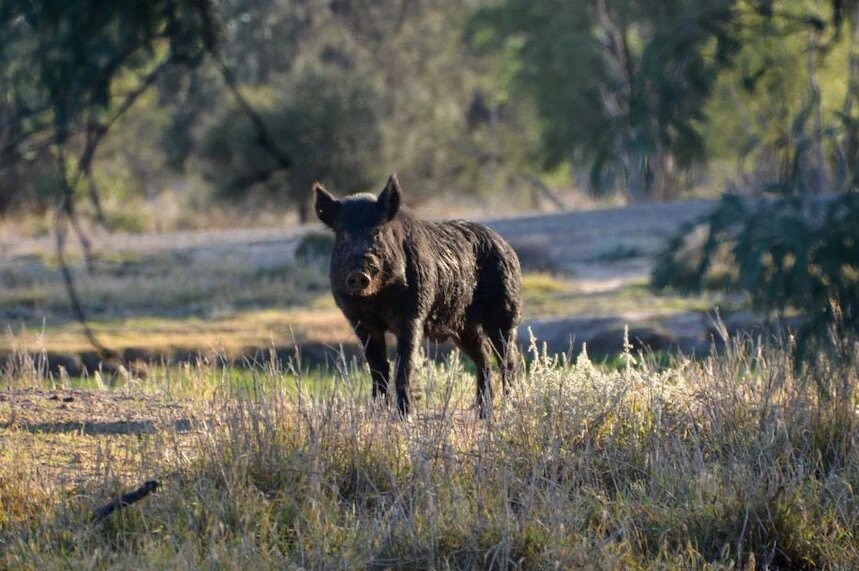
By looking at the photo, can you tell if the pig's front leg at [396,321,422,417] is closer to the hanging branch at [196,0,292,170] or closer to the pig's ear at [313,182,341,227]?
the pig's ear at [313,182,341,227]

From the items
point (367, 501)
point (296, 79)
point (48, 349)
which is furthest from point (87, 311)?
point (296, 79)

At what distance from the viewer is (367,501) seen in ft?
29.5

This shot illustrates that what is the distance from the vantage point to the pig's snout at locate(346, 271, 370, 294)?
987 centimetres

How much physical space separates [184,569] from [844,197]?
13.6ft

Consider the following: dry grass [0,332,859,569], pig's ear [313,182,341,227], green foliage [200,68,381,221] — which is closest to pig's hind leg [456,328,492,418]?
dry grass [0,332,859,569]

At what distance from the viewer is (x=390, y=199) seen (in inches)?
407

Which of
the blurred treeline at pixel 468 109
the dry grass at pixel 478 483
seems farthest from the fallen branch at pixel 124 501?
the blurred treeline at pixel 468 109

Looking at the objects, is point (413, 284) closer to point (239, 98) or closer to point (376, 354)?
point (376, 354)

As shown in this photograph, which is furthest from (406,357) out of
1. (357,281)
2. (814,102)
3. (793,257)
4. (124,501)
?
(814,102)

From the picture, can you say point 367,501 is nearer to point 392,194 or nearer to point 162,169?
point 392,194

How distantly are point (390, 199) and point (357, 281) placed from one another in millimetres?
766

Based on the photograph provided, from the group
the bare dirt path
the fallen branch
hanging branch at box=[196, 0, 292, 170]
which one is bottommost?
the bare dirt path

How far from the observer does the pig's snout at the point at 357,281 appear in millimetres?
9867

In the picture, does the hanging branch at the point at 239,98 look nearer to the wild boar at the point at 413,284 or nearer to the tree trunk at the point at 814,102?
the wild boar at the point at 413,284
